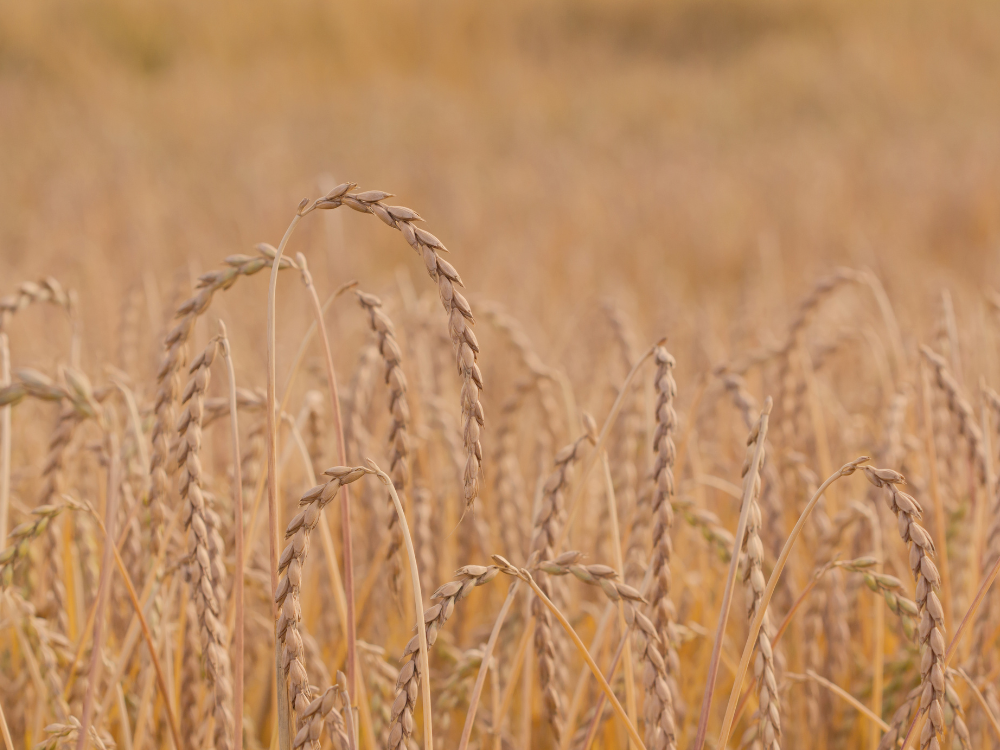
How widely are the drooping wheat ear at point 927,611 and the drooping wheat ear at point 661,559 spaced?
15 cm

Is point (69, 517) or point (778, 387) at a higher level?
point (778, 387)

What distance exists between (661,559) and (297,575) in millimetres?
290

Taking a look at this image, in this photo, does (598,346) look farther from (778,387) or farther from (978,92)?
(978,92)

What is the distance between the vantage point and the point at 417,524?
1.03m

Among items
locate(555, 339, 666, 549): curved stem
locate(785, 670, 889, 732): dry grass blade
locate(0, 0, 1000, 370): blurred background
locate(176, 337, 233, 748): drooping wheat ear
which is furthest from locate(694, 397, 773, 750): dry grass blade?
locate(0, 0, 1000, 370): blurred background

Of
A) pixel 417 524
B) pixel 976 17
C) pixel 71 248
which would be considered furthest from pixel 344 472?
pixel 976 17

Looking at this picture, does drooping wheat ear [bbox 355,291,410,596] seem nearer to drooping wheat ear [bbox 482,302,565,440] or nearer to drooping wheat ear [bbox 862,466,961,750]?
drooping wheat ear [bbox 862,466,961,750]

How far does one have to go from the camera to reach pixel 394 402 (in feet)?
1.92

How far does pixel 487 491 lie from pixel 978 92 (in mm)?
9152

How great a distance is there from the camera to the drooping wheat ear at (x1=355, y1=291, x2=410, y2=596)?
1.92 ft

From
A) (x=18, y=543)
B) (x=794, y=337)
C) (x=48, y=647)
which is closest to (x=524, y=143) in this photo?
(x=794, y=337)

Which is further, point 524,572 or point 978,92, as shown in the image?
point 978,92

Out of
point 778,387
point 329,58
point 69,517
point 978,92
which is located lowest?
point 69,517

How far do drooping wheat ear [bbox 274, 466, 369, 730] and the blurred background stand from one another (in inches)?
45.5
